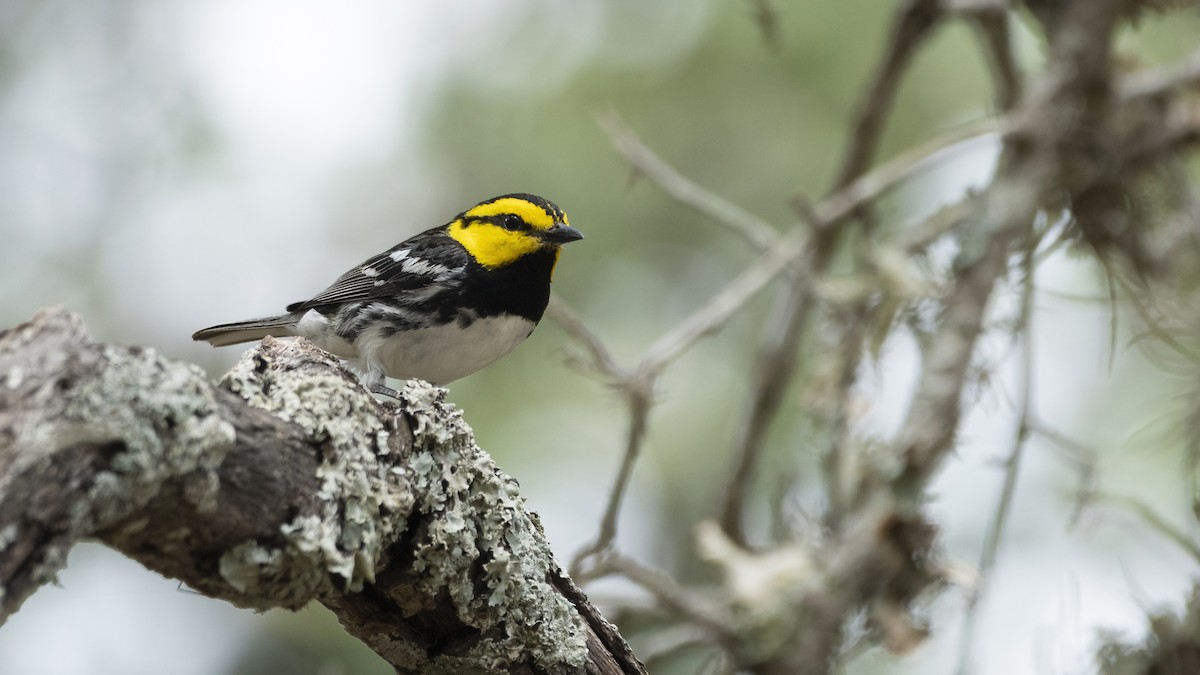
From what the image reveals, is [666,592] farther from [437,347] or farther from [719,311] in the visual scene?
[437,347]

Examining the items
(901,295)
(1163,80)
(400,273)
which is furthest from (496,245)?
(1163,80)

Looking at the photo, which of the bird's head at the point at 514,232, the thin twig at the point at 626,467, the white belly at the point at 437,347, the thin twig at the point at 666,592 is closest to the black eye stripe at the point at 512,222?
the bird's head at the point at 514,232

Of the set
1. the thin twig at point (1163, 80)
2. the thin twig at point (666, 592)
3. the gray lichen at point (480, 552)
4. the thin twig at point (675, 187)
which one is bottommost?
the gray lichen at point (480, 552)

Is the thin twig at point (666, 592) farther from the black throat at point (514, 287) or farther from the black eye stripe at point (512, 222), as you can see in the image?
the black eye stripe at point (512, 222)

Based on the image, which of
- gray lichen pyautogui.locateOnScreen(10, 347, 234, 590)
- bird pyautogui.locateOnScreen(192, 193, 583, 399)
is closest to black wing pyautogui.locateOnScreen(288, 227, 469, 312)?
bird pyautogui.locateOnScreen(192, 193, 583, 399)

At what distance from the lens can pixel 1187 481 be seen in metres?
4.50

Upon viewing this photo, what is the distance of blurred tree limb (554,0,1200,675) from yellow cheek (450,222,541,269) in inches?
23.0

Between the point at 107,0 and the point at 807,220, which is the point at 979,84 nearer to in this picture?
the point at 807,220

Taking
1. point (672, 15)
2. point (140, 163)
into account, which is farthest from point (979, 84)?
point (140, 163)

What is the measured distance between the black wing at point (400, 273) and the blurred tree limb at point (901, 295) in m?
0.71

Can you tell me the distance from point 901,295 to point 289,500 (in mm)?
3568

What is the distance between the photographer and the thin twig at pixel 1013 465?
4.57m

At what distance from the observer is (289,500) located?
7.08ft

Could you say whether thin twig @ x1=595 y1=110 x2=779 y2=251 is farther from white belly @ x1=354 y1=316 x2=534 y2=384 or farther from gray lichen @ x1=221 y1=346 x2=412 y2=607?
gray lichen @ x1=221 y1=346 x2=412 y2=607
